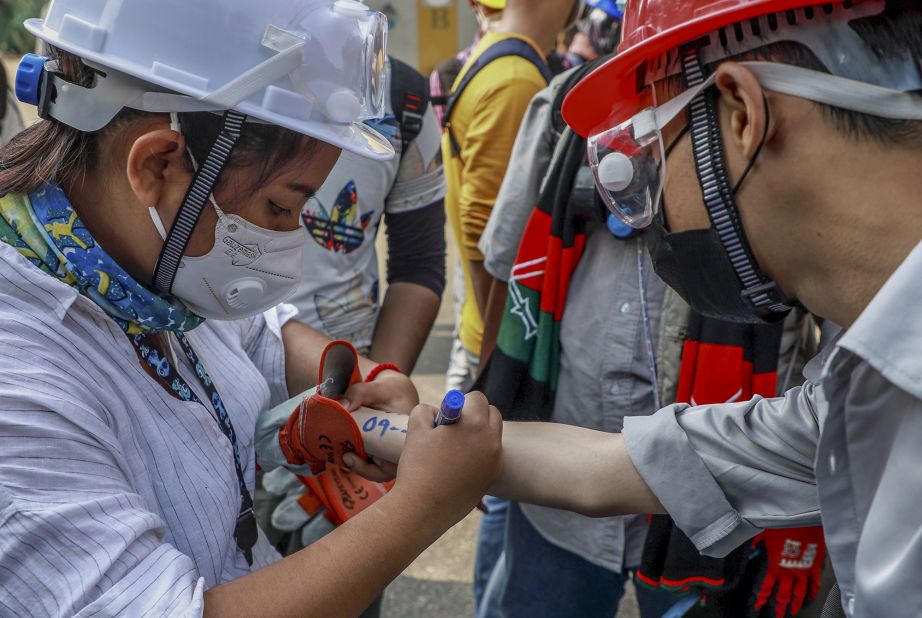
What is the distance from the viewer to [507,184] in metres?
2.46

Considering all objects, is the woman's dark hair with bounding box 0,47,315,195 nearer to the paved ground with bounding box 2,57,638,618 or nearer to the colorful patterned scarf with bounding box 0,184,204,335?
the colorful patterned scarf with bounding box 0,184,204,335

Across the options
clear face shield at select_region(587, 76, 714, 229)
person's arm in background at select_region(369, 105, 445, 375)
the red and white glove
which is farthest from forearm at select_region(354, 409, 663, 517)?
person's arm in background at select_region(369, 105, 445, 375)

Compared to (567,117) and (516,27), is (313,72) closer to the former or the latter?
(567,117)

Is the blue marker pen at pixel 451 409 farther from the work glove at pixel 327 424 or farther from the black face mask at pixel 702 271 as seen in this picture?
the black face mask at pixel 702 271

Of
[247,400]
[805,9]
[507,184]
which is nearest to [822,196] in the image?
[805,9]

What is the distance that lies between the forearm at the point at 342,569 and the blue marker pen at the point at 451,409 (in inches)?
6.1

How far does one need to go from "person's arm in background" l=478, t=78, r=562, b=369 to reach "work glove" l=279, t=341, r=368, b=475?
78cm

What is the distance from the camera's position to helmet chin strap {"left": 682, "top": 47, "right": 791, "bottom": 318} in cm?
125

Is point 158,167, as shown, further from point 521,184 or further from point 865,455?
point 521,184

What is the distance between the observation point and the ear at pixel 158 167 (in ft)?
4.36

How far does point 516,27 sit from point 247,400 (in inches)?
81.1

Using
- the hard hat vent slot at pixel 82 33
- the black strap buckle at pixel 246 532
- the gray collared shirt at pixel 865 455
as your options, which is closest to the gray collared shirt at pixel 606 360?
the gray collared shirt at pixel 865 455

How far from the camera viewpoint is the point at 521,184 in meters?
2.40

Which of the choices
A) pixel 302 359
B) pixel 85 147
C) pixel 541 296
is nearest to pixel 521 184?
pixel 541 296
